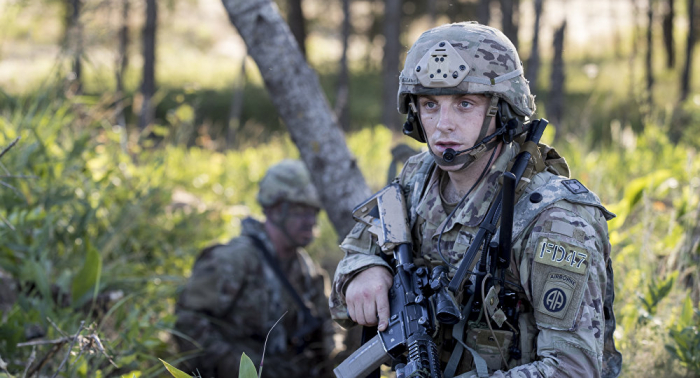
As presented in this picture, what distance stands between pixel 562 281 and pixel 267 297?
102 inches

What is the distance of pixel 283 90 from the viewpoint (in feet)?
11.6

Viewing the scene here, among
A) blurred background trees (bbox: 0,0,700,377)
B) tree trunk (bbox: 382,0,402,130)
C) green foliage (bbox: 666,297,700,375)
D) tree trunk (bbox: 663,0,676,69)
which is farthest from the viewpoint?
tree trunk (bbox: 663,0,676,69)

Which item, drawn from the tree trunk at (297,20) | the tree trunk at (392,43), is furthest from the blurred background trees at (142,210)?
the tree trunk at (297,20)

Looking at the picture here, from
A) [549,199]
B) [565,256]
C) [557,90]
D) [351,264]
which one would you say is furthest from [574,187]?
[557,90]

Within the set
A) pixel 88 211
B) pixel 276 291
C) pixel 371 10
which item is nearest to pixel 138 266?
pixel 88 211

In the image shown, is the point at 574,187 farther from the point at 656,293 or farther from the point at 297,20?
the point at 297,20

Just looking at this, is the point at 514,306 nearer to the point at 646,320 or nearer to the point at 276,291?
the point at 646,320

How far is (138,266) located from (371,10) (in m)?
19.9

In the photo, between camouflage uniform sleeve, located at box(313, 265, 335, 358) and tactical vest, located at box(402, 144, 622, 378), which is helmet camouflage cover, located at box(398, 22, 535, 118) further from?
camouflage uniform sleeve, located at box(313, 265, 335, 358)

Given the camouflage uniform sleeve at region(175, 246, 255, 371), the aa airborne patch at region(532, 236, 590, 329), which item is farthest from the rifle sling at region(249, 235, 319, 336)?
the aa airborne patch at region(532, 236, 590, 329)

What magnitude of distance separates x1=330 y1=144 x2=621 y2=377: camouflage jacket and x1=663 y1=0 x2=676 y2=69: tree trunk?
17705mm

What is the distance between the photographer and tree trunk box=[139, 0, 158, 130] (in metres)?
9.66

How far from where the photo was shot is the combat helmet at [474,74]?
6.35ft

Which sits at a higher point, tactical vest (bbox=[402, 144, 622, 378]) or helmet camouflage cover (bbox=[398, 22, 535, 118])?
helmet camouflage cover (bbox=[398, 22, 535, 118])
